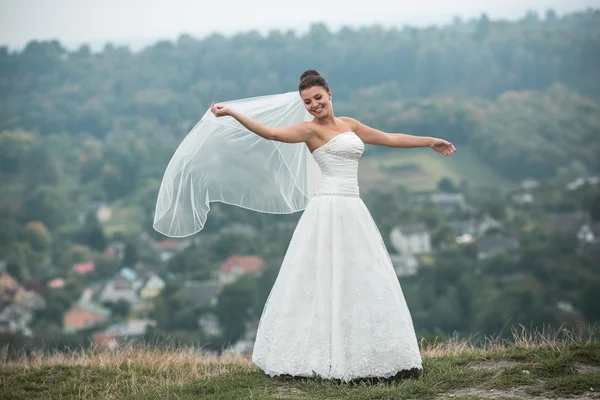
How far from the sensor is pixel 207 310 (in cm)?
6956

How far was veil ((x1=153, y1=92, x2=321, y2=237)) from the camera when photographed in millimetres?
7949

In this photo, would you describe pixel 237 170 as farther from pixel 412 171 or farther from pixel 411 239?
pixel 412 171

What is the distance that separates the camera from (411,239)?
87.0 metres

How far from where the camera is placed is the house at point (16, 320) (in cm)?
6838

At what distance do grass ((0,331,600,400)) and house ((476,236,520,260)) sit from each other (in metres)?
74.4

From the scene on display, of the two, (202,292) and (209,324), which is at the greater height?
(202,292)

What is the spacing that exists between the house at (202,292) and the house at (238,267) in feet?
3.50

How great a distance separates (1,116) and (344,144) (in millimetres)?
116087

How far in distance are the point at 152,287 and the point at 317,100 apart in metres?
74.8

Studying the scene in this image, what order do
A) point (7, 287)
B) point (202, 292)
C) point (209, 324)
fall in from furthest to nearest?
point (7, 287)
point (202, 292)
point (209, 324)

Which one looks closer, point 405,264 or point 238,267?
point 238,267

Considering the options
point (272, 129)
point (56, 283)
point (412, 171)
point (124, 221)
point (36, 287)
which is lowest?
point (36, 287)

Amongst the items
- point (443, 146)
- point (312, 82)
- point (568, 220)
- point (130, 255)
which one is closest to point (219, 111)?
point (312, 82)

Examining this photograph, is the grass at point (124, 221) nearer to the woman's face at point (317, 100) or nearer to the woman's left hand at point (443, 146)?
the woman's left hand at point (443, 146)
